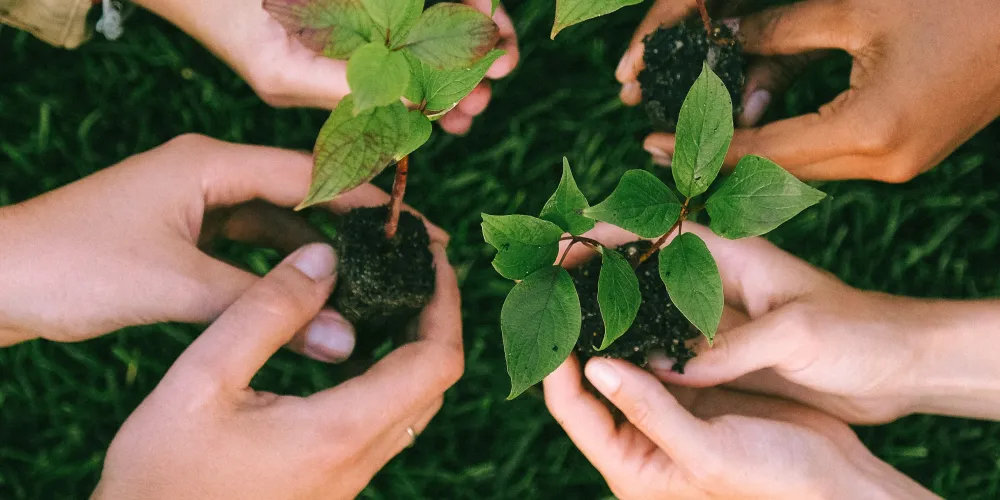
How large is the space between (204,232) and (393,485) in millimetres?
570

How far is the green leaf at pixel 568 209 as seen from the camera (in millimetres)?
648

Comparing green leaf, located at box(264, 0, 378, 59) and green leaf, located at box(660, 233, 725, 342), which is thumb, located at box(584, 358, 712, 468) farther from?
green leaf, located at box(264, 0, 378, 59)

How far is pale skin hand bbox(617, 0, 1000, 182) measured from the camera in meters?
1.02

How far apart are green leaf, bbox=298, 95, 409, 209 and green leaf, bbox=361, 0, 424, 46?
6 centimetres

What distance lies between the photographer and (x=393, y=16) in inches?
20.5

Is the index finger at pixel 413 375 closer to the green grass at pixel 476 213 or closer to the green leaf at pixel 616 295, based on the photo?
the green grass at pixel 476 213

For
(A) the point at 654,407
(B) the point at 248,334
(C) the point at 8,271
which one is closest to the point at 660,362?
(A) the point at 654,407

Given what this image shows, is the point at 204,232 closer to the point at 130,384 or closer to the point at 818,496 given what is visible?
the point at 130,384

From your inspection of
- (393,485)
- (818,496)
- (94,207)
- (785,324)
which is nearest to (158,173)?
(94,207)

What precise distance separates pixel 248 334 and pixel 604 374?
48cm

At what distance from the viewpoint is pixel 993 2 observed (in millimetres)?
1038

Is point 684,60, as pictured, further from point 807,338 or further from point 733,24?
point 807,338

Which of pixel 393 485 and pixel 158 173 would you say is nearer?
pixel 158 173

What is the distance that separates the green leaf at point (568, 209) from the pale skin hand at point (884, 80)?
0.58 metres
